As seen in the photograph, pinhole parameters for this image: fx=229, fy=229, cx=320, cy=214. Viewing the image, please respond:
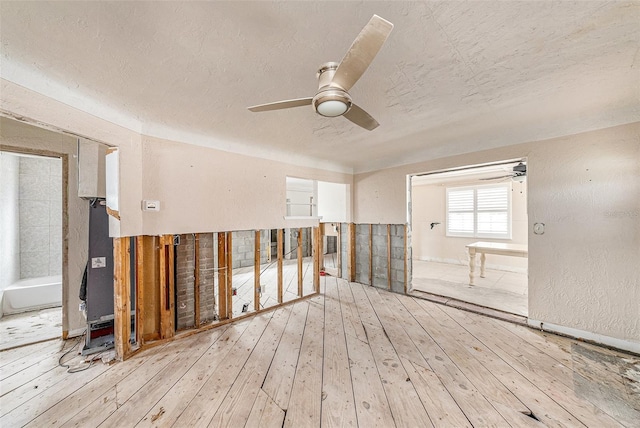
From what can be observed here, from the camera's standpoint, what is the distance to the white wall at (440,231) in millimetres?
5445

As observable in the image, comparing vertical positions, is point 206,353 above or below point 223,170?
below

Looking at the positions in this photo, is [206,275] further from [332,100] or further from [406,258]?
[406,258]

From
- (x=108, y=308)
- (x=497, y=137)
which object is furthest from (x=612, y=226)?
(x=108, y=308)

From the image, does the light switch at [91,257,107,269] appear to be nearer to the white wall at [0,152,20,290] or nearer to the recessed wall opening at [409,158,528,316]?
the white wall at [0,152,20,290]

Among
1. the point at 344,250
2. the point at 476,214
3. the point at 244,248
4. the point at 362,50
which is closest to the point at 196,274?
the point at 362,50

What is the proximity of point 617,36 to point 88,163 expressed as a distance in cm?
424

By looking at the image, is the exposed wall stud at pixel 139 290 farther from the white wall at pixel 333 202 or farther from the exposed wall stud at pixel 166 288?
the white wall at pixel 333 202

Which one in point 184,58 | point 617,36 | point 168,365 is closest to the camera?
point 617,36

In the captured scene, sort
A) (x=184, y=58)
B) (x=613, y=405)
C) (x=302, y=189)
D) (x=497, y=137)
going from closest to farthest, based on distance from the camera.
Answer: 1. (x=184, y=58)
2. (x=613, y=405)
3. (x=497, y=137)
4. (x=302, y=189)

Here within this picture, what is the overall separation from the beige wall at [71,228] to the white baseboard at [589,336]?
5.38 m

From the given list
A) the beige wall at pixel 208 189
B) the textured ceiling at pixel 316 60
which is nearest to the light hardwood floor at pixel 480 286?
the textured ceiling at pixel 316 60

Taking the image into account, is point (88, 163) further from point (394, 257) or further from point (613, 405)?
point (613, 405)

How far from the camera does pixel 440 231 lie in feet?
21.7

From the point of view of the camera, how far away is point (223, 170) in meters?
3.01
